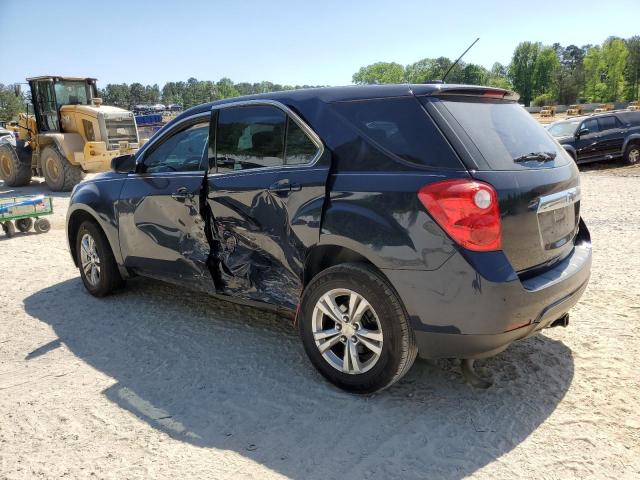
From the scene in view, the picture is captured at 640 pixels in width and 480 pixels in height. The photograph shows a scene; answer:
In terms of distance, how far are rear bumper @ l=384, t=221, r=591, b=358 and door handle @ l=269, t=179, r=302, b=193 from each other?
87 cm

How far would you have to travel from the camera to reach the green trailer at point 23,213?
28.9ft

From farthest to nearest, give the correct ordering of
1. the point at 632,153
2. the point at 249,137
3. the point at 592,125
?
the point at 592,125 < the point at 632,153 < the point at 249,137

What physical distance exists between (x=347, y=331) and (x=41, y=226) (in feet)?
25.9

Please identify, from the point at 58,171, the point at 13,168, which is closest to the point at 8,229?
the point at 58,171

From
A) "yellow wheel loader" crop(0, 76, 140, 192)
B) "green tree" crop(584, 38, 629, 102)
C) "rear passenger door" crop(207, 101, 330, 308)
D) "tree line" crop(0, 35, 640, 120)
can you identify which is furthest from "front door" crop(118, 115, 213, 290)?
"green tree" crop(584, 38, 629, 102)

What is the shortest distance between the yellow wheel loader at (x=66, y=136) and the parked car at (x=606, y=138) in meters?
13.6

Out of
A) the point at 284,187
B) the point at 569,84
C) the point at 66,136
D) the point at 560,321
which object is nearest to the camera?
the point at 560,321

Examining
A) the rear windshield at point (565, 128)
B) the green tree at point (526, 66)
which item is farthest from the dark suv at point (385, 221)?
the green tree at point (526, 66)

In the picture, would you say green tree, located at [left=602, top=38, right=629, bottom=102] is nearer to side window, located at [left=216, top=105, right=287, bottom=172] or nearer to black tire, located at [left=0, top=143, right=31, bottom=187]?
black tire, located at [left=0, top=143, right=31, bottom=187]

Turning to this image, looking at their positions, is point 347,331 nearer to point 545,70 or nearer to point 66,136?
point 66,136

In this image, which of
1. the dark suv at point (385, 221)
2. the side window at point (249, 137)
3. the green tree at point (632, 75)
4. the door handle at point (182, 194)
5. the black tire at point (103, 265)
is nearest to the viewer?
the dark suv at point (385, 221)

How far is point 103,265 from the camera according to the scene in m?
5.17

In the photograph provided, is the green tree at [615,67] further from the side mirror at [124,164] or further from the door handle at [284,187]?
the door handle at [284,187]

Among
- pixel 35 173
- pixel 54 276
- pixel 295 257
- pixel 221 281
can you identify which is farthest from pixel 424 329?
pixel 35 173
